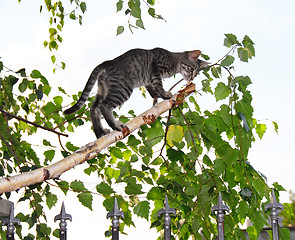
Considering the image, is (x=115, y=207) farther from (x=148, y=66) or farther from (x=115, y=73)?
(x=148, y=66)

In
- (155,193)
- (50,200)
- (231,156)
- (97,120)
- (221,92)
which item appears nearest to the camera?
(231,156)

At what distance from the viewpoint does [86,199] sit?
1892mm

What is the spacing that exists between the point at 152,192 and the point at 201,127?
47 centimetres

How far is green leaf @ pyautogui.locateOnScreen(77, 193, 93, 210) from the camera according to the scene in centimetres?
189

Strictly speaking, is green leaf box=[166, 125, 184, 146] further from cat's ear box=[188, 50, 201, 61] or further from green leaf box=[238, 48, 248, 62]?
cat's ear box=[188, 50, 201, 61]

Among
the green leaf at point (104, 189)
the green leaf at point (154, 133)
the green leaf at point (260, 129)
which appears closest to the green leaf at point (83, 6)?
the green leaf at point (154, 133)

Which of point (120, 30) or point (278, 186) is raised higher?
point (120, 30)

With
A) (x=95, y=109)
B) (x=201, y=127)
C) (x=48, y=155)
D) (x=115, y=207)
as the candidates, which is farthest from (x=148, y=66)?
(x=115, y=207)

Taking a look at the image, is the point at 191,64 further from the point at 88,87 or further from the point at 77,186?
the point at 77,186

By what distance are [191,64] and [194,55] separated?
0.09m

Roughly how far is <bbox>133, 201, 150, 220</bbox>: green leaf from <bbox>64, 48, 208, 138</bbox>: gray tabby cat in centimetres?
49

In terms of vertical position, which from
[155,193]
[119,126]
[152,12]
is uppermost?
[152,12]

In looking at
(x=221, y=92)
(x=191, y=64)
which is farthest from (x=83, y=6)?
(x=221, y=92)

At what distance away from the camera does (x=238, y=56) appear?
6.41 ft
